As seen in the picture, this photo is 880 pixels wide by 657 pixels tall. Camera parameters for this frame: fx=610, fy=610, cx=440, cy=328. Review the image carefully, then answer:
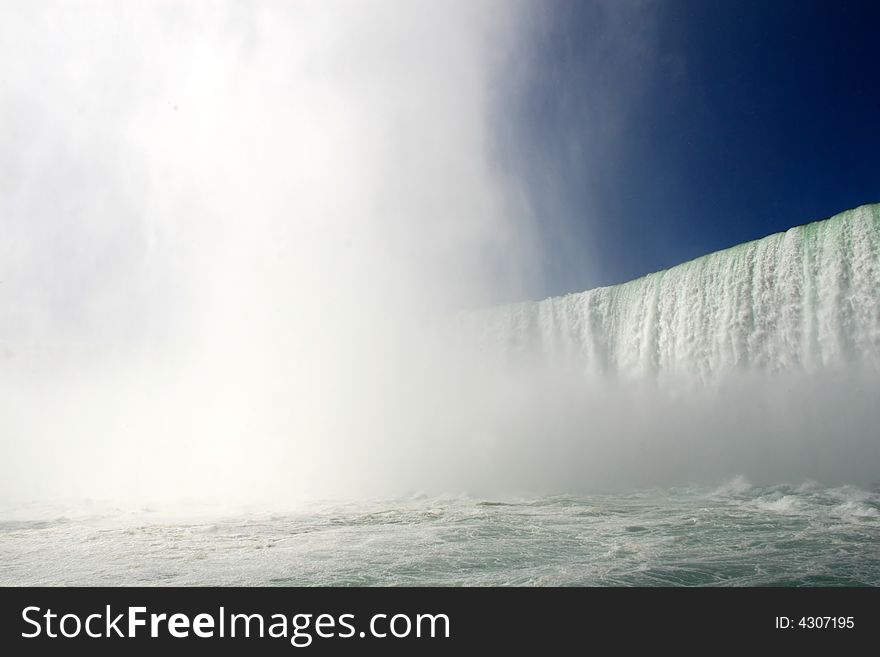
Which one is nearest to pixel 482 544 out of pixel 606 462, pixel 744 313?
pixel 606 462

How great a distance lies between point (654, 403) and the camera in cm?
1994

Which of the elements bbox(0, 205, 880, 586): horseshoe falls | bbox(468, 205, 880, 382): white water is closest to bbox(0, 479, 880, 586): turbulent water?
bbox(0, 205, 880, 586): horseshoe falls

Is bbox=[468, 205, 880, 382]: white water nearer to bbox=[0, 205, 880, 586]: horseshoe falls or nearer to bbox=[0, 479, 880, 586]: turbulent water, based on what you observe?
bbox=[0, 205, 880, 586]: horseshoe falls

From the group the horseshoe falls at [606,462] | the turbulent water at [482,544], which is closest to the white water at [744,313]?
the horseshoe falls at [606,462]

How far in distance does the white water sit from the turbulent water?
406cm

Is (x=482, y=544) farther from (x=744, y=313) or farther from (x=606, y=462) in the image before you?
(x=744, y=313)

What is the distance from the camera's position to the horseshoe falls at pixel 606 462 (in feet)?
27.6

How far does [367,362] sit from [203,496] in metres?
7.83

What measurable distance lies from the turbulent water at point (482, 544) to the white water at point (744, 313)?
4.06 m

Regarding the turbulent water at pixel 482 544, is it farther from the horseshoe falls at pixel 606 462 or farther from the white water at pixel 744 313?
the white water at pixel 744 313

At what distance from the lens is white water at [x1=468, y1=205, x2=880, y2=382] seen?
1553 cm
